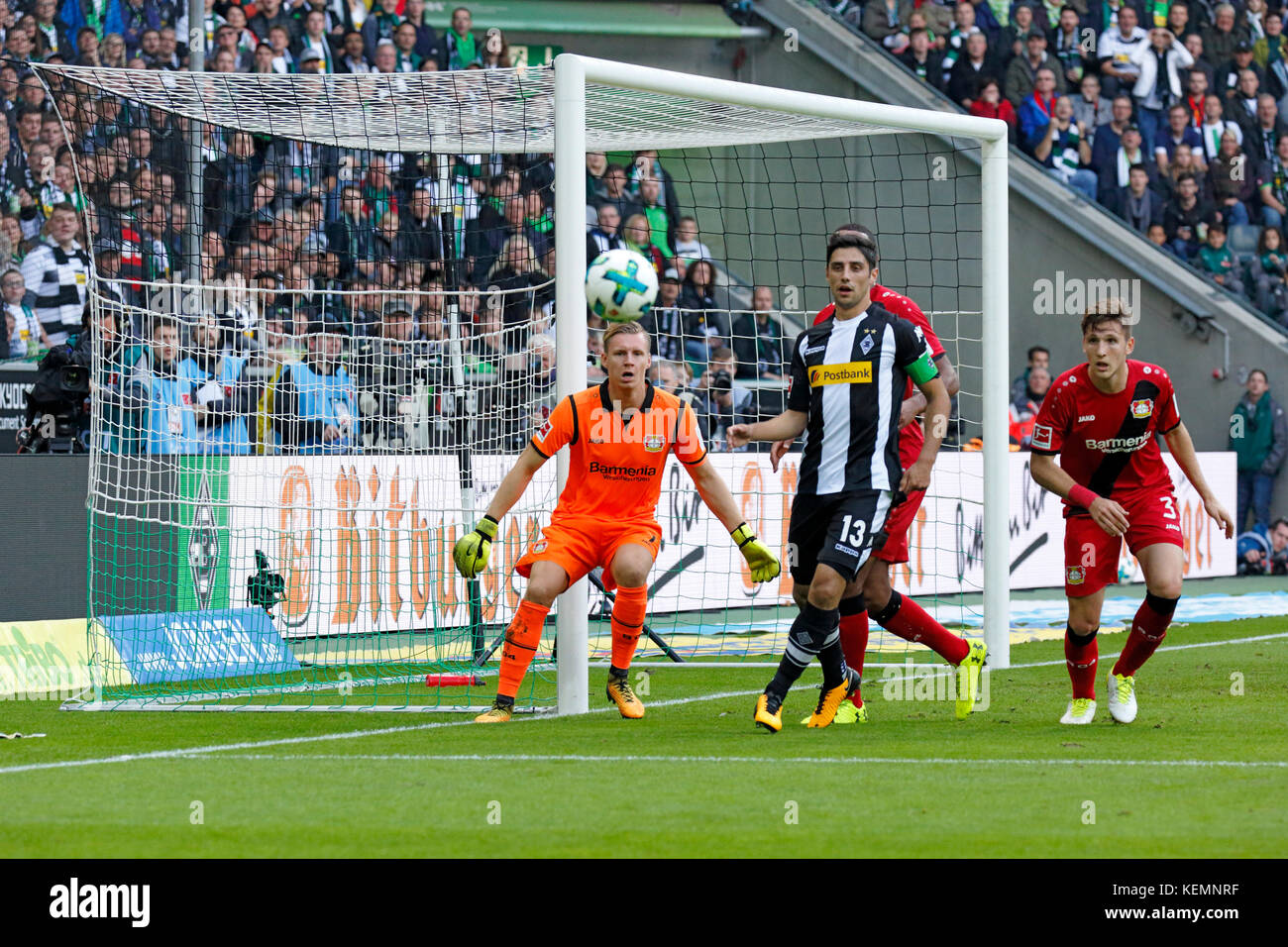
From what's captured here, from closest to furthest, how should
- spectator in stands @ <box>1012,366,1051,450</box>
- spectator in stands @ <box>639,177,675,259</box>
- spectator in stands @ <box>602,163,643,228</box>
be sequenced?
spectator in stands @ <box>602,163,643,228</box> → spectator in stands @ <box>639,177,675,259</box> → spectator in stands @ <box>1012,366,1051,450</box>

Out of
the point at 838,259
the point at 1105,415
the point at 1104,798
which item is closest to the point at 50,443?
the point at 838,259

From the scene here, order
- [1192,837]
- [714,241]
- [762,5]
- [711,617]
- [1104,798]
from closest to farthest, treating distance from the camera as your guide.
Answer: [1192,837], [1104,798], [711,617], [714,241], [762,5]

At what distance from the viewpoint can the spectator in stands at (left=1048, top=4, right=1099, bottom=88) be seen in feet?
76.9

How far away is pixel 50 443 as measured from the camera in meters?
12.4

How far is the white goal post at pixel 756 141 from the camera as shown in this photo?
856 centimetres

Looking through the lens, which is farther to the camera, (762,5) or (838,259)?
(762,5)

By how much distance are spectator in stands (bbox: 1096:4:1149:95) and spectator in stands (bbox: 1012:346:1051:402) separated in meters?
4.82

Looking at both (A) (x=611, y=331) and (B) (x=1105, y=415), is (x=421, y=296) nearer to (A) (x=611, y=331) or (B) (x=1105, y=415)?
(A) (x=611, y=331)

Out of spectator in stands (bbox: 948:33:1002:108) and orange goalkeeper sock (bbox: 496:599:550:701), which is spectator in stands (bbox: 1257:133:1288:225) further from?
orange goalkeeper sock (bbox: 496:599:550:701)

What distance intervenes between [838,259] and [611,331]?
1.19 metres

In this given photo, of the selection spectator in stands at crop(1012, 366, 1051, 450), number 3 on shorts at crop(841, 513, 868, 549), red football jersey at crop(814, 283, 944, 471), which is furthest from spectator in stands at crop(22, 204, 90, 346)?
spectator in stands at crop(1012, 366, 1051, 450)

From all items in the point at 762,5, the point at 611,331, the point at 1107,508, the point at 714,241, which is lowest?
the point at 1107,508

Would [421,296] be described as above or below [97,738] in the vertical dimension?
above

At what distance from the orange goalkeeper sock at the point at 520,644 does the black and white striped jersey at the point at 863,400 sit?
144 cm
